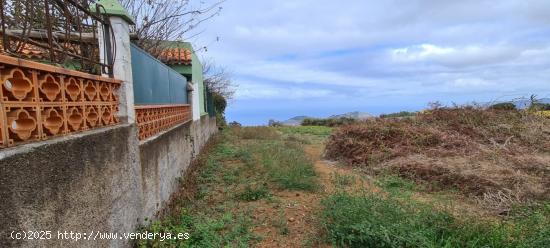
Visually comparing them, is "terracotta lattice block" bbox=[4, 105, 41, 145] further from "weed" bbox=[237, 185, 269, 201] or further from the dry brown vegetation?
the dry brown vegetation

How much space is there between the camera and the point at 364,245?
3039 millimetres

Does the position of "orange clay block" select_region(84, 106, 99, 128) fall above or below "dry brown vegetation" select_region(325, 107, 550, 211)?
above

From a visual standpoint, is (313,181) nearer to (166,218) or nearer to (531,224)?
(166,218)

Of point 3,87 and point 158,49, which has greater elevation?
point 158,49

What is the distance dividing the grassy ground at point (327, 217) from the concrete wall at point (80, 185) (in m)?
0.46

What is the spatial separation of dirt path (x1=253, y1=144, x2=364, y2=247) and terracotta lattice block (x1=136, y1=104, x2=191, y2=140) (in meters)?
1.51

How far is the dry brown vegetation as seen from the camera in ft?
16.1

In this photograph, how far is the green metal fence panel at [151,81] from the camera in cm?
378

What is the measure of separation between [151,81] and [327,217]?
2709 millimetres

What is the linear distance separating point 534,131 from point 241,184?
22.9ft

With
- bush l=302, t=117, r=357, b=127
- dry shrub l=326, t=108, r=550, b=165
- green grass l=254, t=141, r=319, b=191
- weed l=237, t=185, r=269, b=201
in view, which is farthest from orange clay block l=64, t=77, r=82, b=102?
bush l=302, t=117, r=357, b=127

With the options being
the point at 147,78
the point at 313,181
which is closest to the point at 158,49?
the point at 147,78

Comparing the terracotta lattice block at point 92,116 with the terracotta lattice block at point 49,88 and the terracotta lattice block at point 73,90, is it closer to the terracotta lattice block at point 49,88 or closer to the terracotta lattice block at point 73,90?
the terracotta lattice block at point 73,90

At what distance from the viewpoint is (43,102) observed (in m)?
1.86
